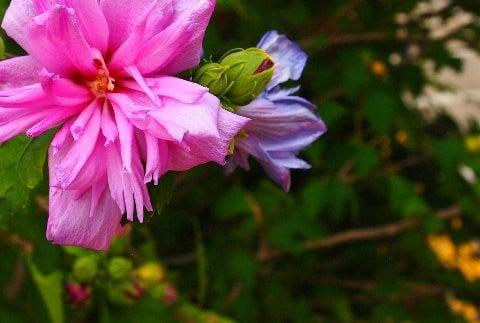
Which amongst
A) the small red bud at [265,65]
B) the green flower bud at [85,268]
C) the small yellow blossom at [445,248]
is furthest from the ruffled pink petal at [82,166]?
the small yellow blossom at [445,248]

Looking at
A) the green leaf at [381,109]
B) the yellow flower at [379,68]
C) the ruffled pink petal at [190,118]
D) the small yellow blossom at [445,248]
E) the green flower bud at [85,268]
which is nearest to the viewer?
the ruffled pink petal at [190,118]

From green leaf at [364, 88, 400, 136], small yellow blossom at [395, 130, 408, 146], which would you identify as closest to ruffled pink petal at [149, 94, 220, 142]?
green leaf at [364, 88, 400, 136]

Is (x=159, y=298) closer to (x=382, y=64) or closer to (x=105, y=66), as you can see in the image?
(x=105, y=66)

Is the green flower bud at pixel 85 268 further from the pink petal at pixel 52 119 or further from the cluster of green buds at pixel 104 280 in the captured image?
the pink petal at pixel 52 119

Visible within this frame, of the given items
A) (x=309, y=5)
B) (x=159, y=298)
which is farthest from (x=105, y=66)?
(x=309, y=5)

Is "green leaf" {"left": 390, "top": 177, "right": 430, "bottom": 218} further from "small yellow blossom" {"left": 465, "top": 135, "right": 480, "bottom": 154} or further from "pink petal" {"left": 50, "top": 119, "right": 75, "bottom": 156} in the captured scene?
"pink petal" {"left": 50, "top": 119, "right": 75, "bottom": 156}
